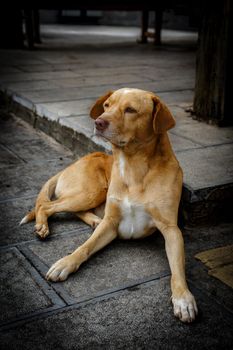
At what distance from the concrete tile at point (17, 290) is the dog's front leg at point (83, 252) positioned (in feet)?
0.46

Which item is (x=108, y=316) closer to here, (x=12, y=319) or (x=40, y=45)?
(x=12, y=319)

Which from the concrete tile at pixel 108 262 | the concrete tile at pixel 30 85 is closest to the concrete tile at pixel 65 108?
the concrete tile at pixel 30 85

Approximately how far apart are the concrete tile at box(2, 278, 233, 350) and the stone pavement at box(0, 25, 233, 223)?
3.64 ft

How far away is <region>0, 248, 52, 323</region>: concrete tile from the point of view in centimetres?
258

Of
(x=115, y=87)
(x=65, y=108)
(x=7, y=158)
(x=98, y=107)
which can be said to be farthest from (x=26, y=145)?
(x=98, y=107)

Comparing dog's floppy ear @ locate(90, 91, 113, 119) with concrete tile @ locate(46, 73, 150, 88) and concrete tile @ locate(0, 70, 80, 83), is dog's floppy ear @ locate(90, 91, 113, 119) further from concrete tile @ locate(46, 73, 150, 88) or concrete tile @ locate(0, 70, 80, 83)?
concrete tile @ locate(0, 70, 80, 83)

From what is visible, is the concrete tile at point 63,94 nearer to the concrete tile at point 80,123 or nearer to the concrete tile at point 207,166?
the concrete tile at point 80,123

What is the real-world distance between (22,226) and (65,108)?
2.61 m

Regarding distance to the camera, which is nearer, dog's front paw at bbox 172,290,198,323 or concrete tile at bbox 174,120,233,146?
dog's front paw at bbox 172,290,198,323

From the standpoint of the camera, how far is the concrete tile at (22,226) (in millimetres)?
3426

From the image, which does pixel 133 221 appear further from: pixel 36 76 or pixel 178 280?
pixel 36 76

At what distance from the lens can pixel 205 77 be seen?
506cm

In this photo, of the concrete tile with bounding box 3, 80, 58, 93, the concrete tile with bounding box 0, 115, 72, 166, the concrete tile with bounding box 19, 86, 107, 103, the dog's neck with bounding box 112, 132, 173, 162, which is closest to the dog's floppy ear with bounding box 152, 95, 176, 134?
the dog's neck with bounding box 112, 132, 173, 162

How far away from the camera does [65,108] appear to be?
5.91 meters
